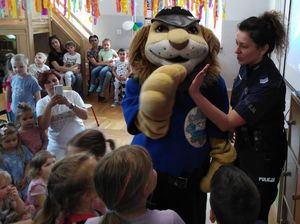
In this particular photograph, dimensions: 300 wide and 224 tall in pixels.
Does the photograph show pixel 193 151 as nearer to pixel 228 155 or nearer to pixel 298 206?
pixel 228 155

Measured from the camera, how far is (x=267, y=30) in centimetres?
161

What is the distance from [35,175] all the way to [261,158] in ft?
3.89

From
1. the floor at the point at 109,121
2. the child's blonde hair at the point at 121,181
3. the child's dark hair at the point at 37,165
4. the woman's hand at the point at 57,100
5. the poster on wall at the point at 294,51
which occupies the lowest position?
the floor at the point at 109,121

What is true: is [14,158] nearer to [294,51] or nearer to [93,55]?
[294,51]

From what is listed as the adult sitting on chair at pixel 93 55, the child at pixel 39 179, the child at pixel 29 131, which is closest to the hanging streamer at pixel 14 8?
the adult sitting on chair at pixel 93 55

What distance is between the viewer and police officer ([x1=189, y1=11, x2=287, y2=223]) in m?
1.57

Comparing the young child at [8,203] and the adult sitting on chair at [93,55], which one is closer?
the young child at [8,203]

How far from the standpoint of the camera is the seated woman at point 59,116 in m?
2.54

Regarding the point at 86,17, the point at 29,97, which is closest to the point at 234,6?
the point at 86,17

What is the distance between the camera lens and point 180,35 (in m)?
1.52

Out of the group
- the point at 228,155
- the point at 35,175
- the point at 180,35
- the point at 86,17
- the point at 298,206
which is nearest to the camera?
the point at 180,35

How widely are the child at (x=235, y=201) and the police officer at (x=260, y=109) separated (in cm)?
37

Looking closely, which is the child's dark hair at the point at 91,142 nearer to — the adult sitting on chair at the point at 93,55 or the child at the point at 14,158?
the child at the point at 14,158

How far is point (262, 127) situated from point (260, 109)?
0.38ft
